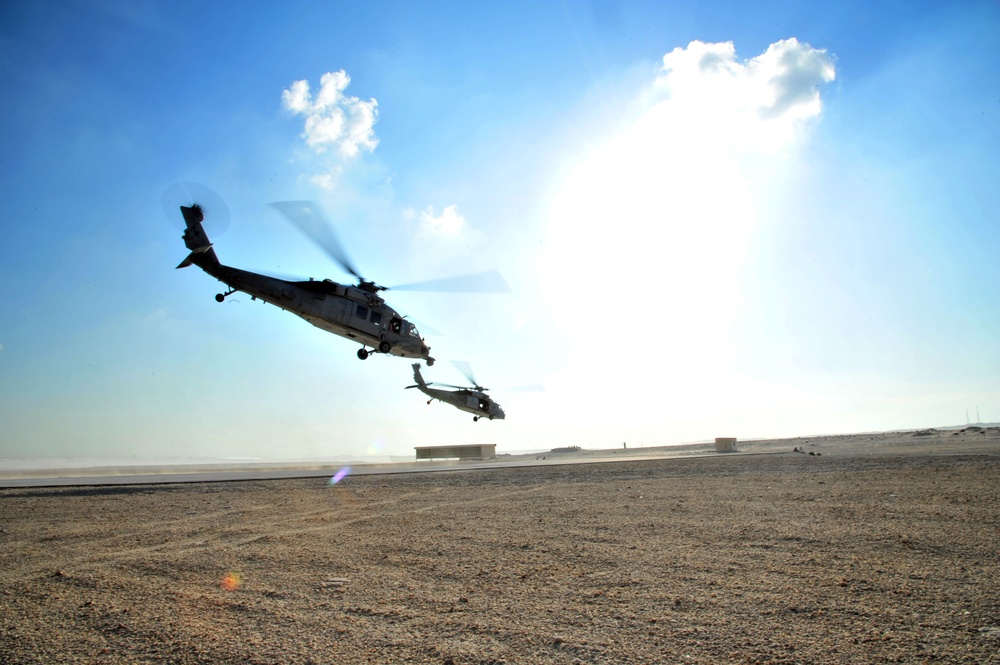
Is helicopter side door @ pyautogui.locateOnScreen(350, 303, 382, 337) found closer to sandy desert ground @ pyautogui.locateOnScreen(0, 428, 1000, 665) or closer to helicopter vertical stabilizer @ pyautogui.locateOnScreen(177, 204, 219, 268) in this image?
helicopter vertical stabilizer @ pyautogui.locateOnScreen(177, 204, 219, 268)

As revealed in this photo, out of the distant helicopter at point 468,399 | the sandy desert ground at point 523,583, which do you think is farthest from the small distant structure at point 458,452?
the sandy desert ground at point 523,583

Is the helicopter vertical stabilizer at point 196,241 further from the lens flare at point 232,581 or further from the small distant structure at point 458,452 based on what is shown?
the small distant structure at point 458,452

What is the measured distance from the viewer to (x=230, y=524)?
10.7 meters

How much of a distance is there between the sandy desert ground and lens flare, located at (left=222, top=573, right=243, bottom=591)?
4 centimetres

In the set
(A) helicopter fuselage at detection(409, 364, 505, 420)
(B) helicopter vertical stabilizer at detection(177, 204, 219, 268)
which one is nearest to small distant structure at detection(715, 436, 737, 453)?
(A) helicopter fuselage at detection(409, 364, 505, 420)

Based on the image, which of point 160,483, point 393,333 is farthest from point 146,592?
point 393,333

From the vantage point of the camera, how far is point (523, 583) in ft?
19.9

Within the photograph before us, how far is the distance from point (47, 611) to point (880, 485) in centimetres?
1635

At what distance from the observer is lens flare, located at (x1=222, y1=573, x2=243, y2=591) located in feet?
20.0

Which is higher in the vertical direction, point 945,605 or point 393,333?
point 393,333

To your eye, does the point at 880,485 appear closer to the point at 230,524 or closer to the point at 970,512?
the point at 970,512

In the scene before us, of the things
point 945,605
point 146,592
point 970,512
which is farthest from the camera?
point 970,512

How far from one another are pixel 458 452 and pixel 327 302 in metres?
26.1

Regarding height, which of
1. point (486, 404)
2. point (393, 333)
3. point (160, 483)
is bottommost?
point (160, 483)
